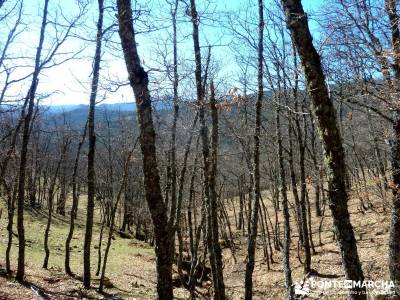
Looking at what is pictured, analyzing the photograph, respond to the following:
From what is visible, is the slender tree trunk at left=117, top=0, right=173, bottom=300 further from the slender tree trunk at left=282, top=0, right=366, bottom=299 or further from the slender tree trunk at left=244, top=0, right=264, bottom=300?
the slender tree trunk at left=244, top=0, right=264, bottom=300

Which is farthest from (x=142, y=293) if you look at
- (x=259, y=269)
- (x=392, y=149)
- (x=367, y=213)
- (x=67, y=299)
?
(x=367, y=213)

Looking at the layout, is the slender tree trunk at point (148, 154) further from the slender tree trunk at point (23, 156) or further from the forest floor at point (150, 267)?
the slender tree trunk at point (23, 156)

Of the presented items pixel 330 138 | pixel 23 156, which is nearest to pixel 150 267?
pixel 23 156

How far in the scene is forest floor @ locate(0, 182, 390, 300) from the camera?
1402 cm

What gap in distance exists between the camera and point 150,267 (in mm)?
23719

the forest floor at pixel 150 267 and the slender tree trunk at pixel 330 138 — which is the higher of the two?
the slender tree trunk at pixel 330 138

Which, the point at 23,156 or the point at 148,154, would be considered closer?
the point at 148,154

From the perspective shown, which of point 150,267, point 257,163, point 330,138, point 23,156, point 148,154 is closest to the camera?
point 330,138

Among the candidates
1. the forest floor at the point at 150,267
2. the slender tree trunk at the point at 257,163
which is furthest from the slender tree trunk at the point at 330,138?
the slender tree trunk at the point at 257,163

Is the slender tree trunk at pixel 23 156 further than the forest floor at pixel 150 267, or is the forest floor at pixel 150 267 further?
the forest floor at pixel 150 267

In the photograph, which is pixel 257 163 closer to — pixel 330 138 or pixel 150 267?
pixel 330 138

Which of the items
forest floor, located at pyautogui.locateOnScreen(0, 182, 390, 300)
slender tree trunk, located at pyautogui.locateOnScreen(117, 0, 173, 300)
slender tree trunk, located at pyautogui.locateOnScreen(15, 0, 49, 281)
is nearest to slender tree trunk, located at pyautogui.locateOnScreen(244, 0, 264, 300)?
forest floor, located at pyautogui.locateOnScreen(0, 182, 390, 300)

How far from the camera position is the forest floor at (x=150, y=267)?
1402cm

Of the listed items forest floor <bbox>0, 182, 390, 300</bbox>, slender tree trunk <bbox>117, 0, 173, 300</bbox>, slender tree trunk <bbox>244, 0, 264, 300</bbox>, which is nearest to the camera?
slender tree trunk <bbox>117, 0, 173, 300</bbox>
